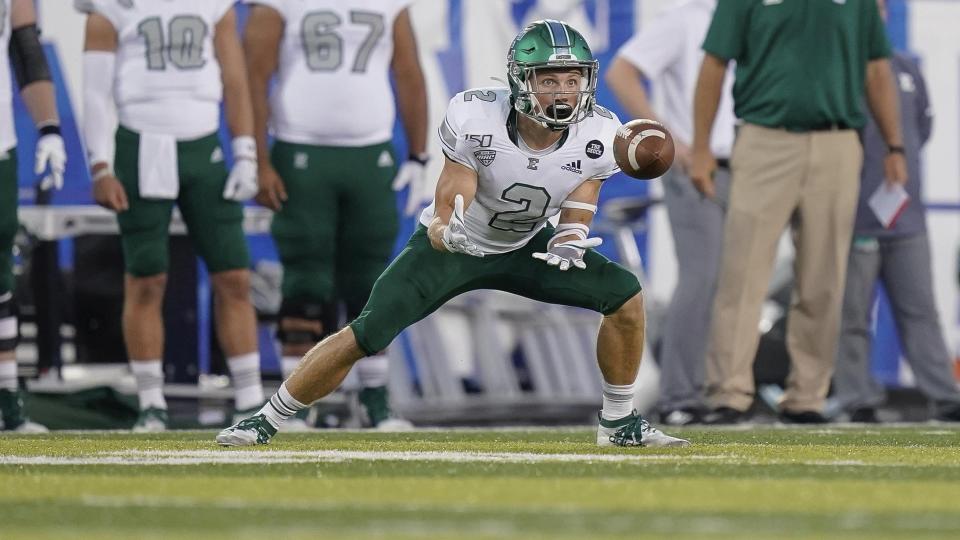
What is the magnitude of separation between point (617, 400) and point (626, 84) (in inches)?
102

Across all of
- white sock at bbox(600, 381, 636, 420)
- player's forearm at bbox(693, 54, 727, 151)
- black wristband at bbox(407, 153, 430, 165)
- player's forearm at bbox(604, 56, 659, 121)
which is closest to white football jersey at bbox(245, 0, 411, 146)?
black wristband at bbox(407, 153, 430, 165)

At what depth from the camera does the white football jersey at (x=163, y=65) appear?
6969 mm

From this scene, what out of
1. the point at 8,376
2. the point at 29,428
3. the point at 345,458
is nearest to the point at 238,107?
the point at 8,376

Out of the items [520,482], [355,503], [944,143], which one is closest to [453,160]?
[520,482]

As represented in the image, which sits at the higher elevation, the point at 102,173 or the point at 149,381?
the point at 102,173

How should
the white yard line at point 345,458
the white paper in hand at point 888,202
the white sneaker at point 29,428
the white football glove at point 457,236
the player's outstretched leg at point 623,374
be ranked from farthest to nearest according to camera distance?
the white paper in hand at point 888,202 < the white sneaker at point 29,428 < the player's outstretched leg at point 623,374 < the white football glove at point 457,236 < the white yard line at point 345,458

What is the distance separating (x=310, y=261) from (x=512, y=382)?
1.69 m

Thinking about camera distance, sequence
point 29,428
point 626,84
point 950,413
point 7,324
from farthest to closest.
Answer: point 626,84 → point 950,413 → point 7,324 → point 29,428

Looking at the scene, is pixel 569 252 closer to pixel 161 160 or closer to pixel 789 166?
pixel 789 166

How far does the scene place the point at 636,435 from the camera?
5.32m

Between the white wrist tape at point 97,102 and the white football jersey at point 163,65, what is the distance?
0.05m

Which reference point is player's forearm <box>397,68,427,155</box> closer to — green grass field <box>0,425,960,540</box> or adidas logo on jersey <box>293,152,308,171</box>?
adidas logo on jersey <box>293,152,308,171</box>

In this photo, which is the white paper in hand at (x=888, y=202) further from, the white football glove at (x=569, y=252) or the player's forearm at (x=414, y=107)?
the white football glove at (x=569, y=252)

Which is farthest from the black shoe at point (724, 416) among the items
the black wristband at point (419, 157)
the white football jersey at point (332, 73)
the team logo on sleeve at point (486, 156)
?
the team logo on sleeve at point (486, 156)
